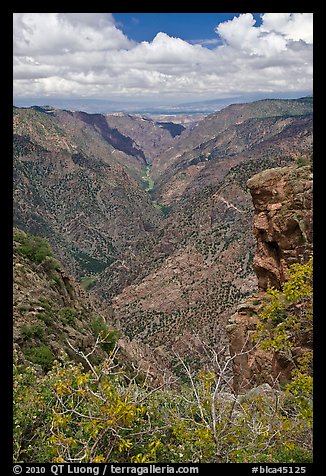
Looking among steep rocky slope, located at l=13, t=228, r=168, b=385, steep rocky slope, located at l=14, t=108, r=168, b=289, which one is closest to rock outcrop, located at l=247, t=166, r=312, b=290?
steep rocky slope, located at l=13, t=228, r=168, b=385

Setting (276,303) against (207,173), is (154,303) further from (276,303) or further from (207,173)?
(207,173)

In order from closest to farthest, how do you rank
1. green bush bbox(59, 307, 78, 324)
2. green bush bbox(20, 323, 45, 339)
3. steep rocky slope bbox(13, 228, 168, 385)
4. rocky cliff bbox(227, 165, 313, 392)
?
steep rocky slope bbox(13, 228, 168, 385) → green bush bbox(20, 323, 45, 339) → rocky cliff bbox(227, 165, 313, 392) → green bush bbox(59, 307, 78, 324)

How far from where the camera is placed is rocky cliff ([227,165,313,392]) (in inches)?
651

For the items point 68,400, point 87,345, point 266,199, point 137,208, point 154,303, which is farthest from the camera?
point 137,208

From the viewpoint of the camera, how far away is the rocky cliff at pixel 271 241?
16.5 metres

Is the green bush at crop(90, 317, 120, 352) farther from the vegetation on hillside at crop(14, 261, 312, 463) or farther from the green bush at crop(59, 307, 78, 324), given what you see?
the vegetation on hillside at crop(14, 261, 312, 463)

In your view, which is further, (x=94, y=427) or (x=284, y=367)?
(x=284, y=367)

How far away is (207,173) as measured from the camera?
18775cm

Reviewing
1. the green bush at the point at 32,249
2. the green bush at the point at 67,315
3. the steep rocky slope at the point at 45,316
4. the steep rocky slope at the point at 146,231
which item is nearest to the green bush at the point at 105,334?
the steep rocky slope at the point at 45,316

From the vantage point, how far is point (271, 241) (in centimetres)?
1922

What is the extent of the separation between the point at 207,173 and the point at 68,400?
185637 millimetres

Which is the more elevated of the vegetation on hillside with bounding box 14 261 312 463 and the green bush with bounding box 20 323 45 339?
the vegetation on hillside with bounding box 14 261 312 463
